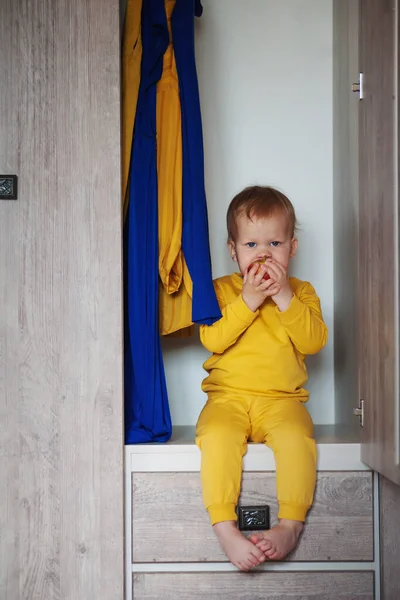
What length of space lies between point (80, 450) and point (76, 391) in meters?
0.13

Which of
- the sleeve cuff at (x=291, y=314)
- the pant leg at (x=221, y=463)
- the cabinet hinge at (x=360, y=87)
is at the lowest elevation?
the pant leg at (x=221, y=463)

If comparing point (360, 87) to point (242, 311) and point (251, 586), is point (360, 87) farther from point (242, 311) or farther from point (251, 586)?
point (251, 586)

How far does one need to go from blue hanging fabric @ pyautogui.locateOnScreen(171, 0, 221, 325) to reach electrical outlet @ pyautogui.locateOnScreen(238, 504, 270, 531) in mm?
442

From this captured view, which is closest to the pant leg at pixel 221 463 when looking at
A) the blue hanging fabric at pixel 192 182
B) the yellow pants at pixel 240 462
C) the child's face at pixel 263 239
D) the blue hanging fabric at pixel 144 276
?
the yellow pants at pixel 240 462

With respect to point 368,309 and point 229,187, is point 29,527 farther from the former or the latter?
point 229,187

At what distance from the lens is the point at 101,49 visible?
5.81 ft

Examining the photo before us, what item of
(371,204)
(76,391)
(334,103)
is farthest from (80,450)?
(334,103)

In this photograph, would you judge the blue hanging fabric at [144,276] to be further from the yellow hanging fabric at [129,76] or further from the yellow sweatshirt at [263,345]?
the yellow sweatshirt at [263,345]

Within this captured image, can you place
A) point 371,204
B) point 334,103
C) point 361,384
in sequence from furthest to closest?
point 334,103, point 361,384, point 371,204

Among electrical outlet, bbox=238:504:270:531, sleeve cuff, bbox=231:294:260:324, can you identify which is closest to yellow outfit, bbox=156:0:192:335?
sleeve cuff, bbox=231:294:260:324

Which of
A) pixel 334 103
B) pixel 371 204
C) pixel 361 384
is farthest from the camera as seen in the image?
pixel 334 103

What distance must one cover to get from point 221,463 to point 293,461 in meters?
0.15

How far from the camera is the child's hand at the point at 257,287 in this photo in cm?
184

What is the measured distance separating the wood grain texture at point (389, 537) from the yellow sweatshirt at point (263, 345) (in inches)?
11.9
